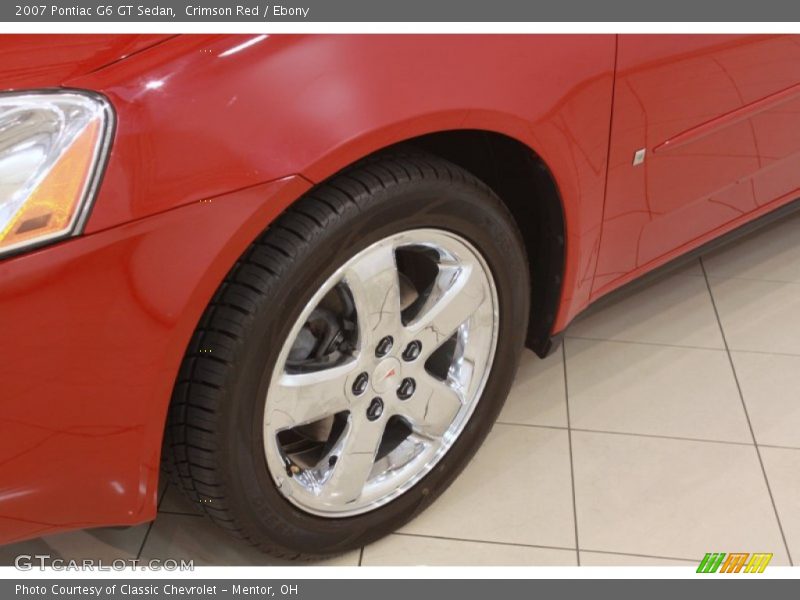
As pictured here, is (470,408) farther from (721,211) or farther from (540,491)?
(721,211)

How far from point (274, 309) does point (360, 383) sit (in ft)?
0.91

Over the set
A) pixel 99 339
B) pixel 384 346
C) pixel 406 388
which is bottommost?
pixel 406 388

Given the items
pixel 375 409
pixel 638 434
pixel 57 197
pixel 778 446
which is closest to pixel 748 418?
pixel 778 446

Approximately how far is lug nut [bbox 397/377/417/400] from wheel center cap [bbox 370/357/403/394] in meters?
0.02

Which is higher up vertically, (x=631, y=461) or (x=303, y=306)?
(x=303, y=306)

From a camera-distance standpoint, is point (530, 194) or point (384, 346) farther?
point (530, 194)

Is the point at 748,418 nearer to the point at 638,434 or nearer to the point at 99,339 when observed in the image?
the point at 638,434

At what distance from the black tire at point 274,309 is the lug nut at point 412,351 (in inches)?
6.8

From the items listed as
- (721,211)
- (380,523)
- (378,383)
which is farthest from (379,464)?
(721,211)

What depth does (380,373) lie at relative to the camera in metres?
1.52

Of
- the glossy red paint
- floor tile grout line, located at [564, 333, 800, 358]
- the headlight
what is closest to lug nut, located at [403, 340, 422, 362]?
the glossy red paint

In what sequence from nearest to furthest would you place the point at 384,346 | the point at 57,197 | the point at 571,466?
the point at 57,197 → the point at 384,346 → the point at 571,466

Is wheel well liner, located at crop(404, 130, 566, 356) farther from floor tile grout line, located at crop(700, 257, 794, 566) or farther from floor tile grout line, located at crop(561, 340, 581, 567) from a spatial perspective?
floor tile grout line, located at crop(700, 257, 794, 566)

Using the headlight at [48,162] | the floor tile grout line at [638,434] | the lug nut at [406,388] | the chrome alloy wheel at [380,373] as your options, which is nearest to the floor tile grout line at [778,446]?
the floor tile grout line at [638,434]
